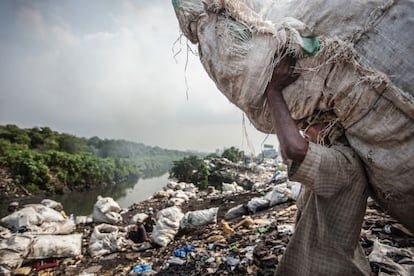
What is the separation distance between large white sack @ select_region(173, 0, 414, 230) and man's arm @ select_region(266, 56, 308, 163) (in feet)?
0.12

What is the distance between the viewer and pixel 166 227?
14.4 feet

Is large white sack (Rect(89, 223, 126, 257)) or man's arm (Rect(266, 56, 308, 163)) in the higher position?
man's arm (Rect(266, 56, 308, 163))

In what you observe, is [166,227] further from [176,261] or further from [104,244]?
[176,261]

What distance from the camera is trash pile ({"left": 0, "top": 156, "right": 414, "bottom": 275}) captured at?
7.55 ft

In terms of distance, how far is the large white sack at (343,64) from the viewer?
109 centimetres

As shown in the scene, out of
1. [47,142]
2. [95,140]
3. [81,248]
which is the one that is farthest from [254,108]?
[95,140]

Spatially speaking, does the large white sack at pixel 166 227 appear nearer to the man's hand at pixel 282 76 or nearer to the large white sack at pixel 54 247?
the large white sack at pixel 54 247

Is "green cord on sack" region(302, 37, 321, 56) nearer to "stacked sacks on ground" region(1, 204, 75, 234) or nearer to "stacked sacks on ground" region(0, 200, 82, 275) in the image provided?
"stacked sacks on ground" region(0, 200, 82, 275)

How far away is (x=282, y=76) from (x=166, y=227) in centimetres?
370

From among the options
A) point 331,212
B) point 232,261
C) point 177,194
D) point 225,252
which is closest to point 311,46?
point 331,212

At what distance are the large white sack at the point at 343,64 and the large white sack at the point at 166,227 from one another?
3.49 meters

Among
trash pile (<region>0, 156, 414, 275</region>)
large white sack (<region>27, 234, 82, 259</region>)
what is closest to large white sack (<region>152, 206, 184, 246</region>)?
trash pile (<region>0, 156, 414, 275</region>)

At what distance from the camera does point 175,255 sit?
3.37 meters

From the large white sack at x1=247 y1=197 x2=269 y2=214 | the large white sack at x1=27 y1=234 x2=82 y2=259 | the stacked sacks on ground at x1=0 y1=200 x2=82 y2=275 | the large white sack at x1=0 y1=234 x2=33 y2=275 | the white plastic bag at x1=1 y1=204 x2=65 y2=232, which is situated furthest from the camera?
the white plastic bag at x1=1 y1=204 x2=65 y2=232
